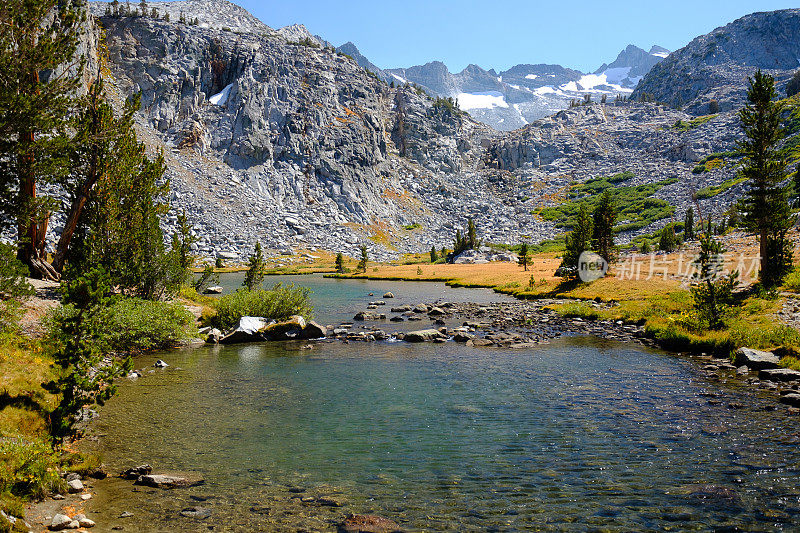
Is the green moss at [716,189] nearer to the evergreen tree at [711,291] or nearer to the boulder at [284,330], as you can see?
the evergreen tree at [711,291]

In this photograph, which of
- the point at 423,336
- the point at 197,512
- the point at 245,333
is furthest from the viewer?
the point at 423,336

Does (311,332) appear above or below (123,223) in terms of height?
below

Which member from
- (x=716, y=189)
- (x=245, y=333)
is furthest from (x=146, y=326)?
(x=716, y=189)

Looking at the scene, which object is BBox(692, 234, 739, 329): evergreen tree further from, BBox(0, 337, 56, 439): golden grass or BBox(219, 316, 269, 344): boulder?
BBox(0, 337, 56, 439): golden grass

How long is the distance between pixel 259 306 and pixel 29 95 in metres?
22.3

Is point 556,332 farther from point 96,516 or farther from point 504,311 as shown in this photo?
point 96,516

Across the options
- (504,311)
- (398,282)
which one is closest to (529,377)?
(504,311)

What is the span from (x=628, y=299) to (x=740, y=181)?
168 metres

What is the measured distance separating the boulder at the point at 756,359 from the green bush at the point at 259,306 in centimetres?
3346

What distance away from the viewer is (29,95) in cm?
2311

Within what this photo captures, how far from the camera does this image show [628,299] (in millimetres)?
49000

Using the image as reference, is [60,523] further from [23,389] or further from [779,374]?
[779,374]

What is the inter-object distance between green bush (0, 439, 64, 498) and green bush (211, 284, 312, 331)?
27.3 metres

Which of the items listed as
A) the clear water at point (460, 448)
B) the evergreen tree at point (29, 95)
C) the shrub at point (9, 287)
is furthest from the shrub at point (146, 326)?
the evergreen tree at point (29, 95)
